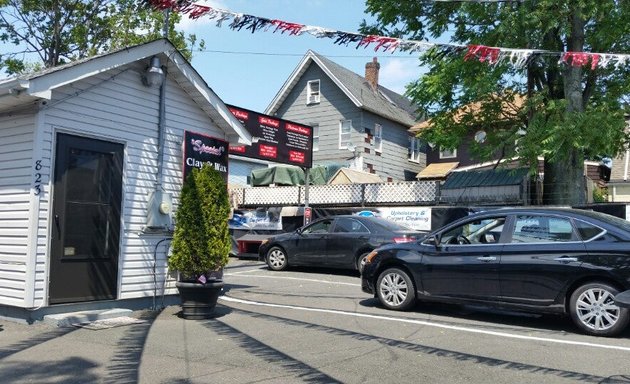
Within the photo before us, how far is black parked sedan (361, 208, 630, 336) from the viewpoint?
7062mm

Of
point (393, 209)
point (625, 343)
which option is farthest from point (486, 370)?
point (393, 209)

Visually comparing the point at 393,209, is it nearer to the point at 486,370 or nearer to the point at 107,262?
the point at 107,262

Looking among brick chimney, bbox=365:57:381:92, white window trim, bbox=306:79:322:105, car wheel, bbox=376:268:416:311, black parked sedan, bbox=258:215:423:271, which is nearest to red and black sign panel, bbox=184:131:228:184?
car wheel, bbox=376:268:416:311

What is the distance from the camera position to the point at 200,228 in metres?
8.36

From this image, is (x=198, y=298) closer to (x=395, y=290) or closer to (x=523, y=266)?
(x=395, y=290)

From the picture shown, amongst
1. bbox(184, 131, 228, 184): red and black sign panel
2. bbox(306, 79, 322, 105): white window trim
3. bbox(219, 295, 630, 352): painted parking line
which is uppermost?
bbox(306, 79, 322, 105): white window trim

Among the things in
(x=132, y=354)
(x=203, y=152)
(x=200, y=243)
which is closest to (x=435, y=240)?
(x=200, y=243)

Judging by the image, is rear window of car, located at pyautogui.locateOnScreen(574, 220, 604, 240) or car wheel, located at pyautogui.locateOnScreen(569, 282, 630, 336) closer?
car wheel, located at pyautogui.locateOnScreen(569, 282, 630, 336)

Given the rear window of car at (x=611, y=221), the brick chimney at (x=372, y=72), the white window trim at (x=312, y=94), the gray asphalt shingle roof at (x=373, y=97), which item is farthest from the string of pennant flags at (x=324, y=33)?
the brick chimney at (x=372, y=72)

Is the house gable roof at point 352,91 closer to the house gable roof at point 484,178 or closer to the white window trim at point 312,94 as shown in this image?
the white window trim at point 312,94

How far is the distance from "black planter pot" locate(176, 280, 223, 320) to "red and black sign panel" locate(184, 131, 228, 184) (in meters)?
2.14

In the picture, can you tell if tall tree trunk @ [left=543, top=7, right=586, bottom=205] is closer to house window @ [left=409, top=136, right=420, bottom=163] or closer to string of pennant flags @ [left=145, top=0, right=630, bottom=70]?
string of pennant flags @ [left=145, top=0, right=630, bottom=70]

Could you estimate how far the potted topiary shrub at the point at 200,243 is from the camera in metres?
8.21

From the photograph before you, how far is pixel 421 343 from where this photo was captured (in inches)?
264
